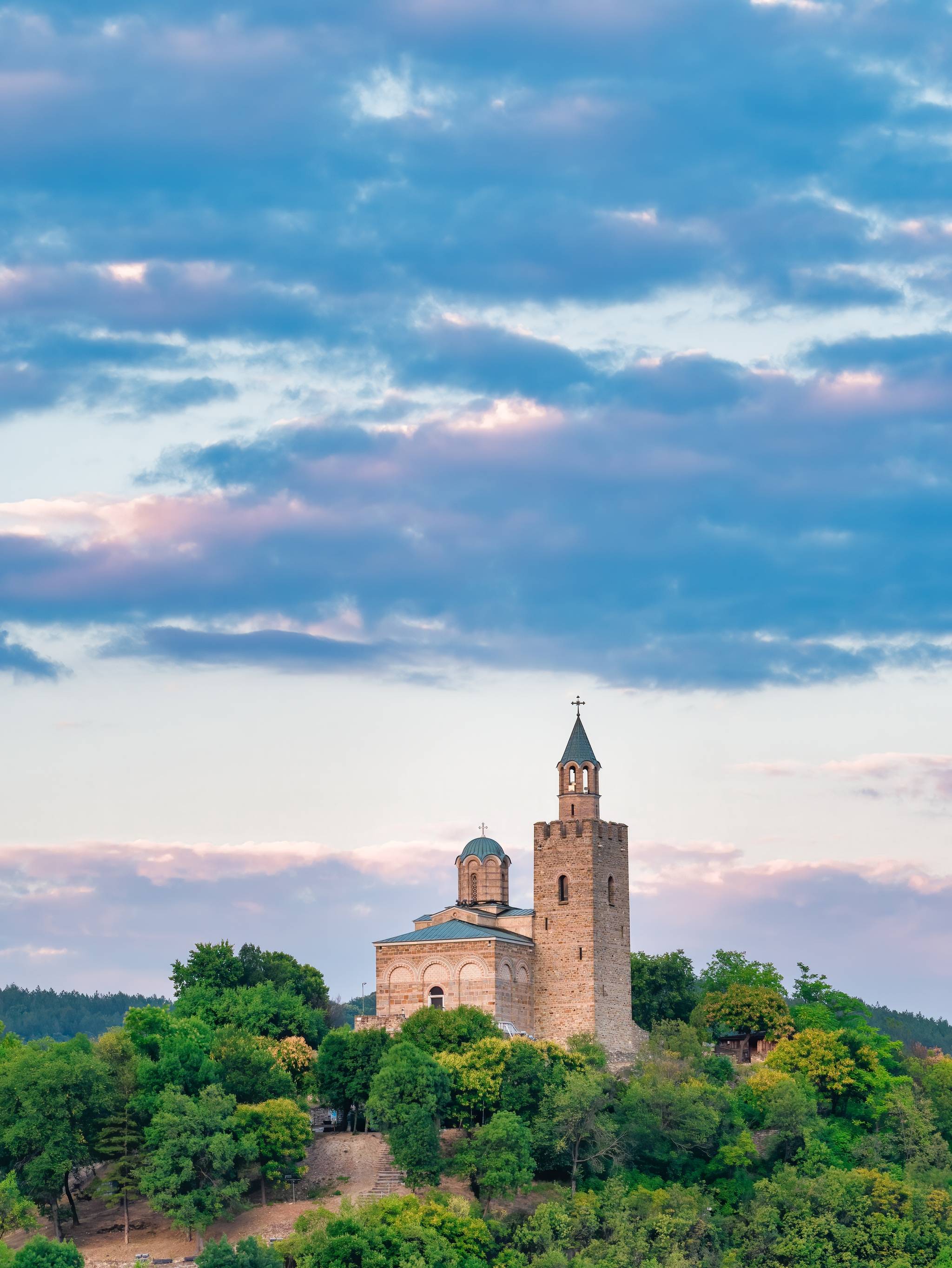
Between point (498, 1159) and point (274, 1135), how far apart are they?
8.07m

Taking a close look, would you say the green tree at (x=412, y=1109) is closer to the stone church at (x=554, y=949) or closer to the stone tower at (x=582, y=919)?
the stone church at (x=554, y=949)

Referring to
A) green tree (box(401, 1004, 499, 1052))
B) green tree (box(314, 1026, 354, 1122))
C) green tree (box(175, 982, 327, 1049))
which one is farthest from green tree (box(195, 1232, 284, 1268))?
green tree (box(175, 982, 327, 1049))

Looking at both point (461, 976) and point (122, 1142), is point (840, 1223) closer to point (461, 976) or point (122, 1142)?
point (461, 976)

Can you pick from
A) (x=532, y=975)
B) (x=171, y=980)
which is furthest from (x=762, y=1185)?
(x=171, y=980)

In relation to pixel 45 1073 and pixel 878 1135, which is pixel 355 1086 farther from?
pixel 878 1135

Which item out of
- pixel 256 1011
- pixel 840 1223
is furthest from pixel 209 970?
pixel 840 1223

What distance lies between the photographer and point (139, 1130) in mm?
68250

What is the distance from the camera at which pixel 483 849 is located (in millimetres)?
89062

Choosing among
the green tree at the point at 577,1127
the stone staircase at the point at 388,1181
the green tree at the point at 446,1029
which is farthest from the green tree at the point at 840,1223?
the stone staircase at the point at 388,1181

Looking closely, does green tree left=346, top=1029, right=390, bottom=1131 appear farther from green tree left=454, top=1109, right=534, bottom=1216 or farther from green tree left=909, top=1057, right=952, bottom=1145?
green tree left=909, top=1057, right=952, bottom=1145

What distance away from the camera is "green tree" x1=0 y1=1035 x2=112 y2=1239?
6681cm

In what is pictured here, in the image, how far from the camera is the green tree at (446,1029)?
7525 centimetres

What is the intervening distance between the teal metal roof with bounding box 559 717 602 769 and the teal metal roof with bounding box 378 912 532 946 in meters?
8.23

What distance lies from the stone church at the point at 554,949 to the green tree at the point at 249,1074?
8440mm
